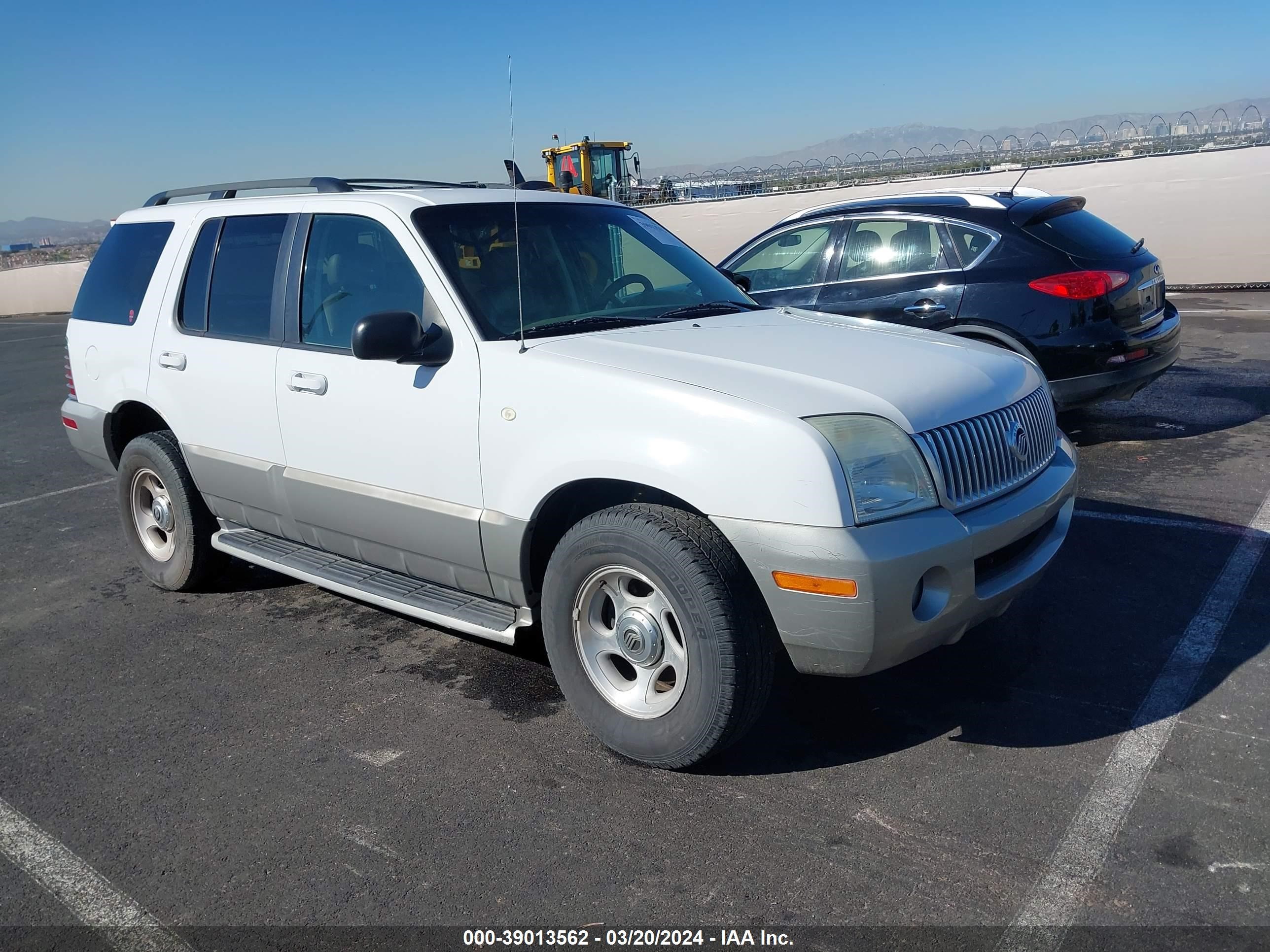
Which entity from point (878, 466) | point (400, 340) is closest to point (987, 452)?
point (878, 466)

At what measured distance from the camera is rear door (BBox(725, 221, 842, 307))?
7.62 m

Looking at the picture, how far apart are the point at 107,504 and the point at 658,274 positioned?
498 centimetres

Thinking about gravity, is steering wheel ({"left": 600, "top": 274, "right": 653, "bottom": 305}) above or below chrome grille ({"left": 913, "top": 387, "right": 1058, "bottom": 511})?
above

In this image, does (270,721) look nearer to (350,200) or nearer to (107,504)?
(350,200)

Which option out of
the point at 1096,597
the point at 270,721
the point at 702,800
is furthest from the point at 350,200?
the point at 1096,597

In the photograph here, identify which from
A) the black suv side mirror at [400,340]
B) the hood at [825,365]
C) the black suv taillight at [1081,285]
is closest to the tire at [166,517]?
the black suv side mirror at [400,340]

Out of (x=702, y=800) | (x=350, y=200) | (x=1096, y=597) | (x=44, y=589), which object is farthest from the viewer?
(x=44, y=589)

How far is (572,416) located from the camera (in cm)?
340

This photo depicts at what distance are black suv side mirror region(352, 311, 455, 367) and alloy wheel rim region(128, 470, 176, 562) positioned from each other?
2.18 meters

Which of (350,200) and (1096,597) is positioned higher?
(350,200)

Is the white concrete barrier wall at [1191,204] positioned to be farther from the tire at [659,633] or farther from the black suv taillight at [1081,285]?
the tire at [659,633]

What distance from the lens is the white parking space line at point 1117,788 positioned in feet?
8.45

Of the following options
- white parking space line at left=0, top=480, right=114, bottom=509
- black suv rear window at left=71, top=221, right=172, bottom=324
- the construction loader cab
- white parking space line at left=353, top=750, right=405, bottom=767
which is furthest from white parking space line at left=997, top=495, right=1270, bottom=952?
the construction loader cab

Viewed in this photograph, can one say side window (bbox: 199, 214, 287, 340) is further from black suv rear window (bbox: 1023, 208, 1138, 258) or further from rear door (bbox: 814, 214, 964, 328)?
black suv rear window (bbox: 1023, 208, 1138, 258)
